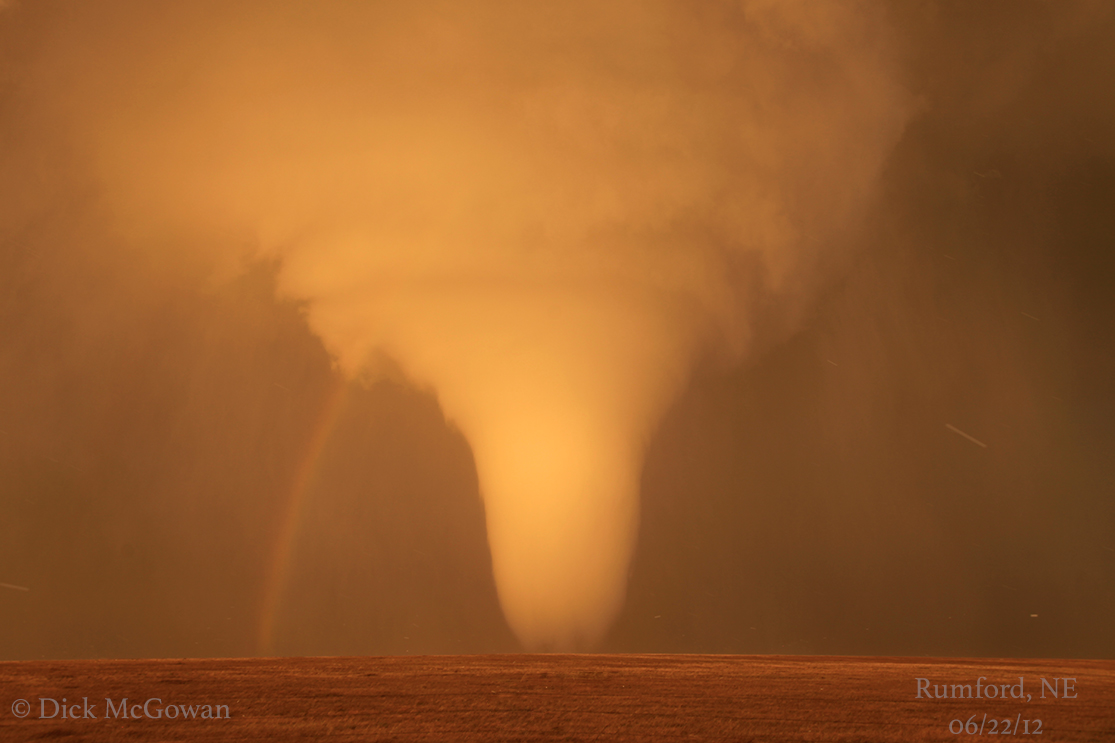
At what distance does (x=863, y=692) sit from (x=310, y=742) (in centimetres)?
2084

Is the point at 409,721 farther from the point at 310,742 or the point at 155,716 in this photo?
the point at 155,716

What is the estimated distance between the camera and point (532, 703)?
Answer: 912 inches

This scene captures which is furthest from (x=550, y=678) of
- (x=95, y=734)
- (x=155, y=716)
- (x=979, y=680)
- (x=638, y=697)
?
(x=979, y=680)

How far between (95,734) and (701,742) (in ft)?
53.5

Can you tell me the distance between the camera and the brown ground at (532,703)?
61.6ft

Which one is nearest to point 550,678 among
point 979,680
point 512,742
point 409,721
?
point 409,721

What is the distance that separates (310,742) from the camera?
57.6 ft

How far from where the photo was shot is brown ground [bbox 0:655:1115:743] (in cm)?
1878

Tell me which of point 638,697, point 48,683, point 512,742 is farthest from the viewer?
point 48,683

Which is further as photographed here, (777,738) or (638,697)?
(638,697)

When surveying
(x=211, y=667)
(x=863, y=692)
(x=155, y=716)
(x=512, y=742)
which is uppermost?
(x=211, y=667)

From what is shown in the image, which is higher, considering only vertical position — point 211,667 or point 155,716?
point 211,667

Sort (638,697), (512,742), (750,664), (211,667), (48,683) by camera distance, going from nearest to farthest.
Answer: (512,742) → (638,697) → (48,683) → (211,667) → (750,664)

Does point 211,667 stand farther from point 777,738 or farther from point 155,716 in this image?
point 777,738
